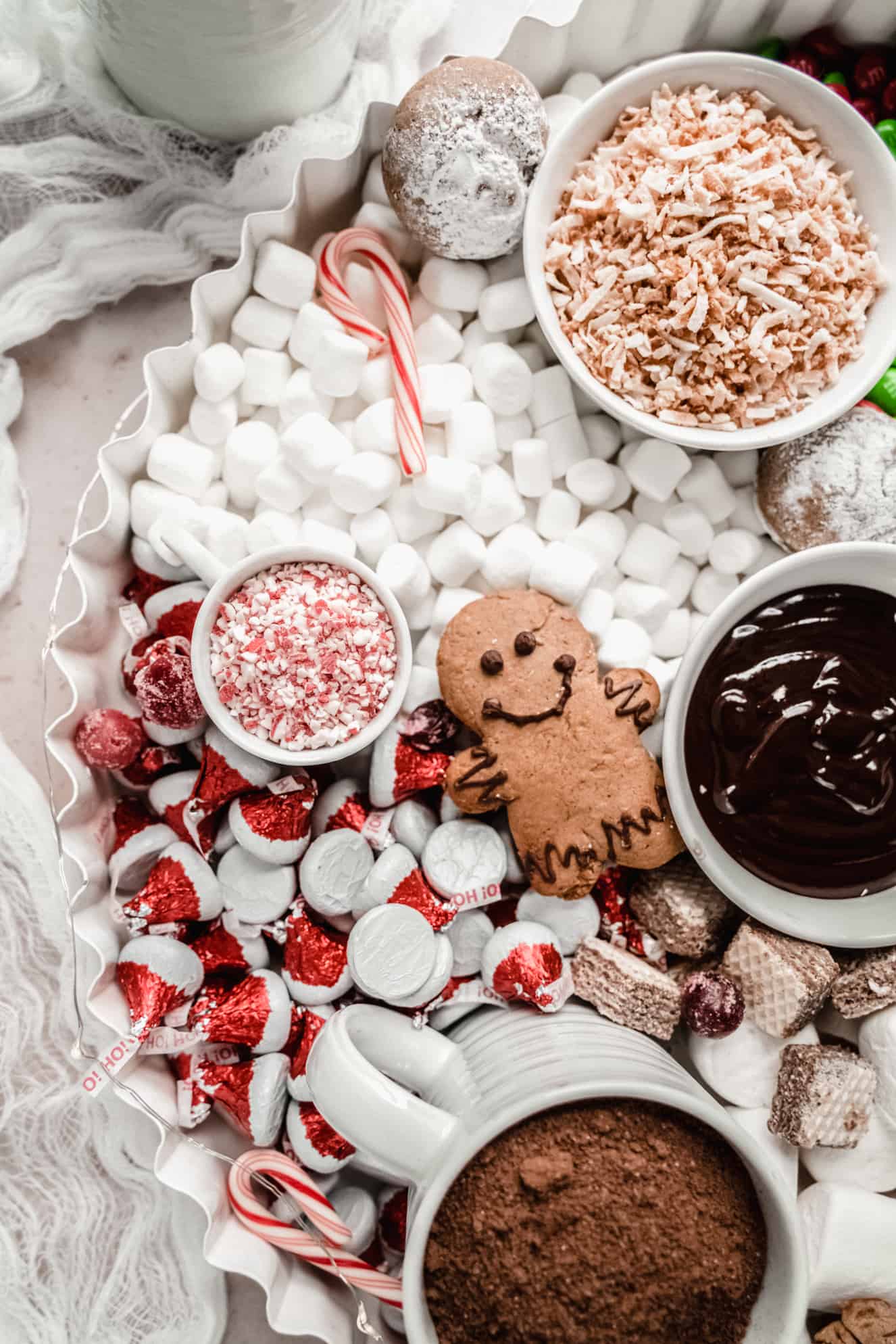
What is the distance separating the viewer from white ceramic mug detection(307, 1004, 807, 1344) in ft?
3.18

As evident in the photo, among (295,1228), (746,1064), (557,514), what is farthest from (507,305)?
(295,1228)

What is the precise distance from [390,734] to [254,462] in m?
0.39

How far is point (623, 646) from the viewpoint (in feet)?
4.31

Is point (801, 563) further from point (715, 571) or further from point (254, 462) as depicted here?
point (254, 462)

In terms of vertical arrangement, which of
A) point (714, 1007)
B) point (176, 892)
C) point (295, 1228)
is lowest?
point (295, 1228)

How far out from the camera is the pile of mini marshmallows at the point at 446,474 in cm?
129

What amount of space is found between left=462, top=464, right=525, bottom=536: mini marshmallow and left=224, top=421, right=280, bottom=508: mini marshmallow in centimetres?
27

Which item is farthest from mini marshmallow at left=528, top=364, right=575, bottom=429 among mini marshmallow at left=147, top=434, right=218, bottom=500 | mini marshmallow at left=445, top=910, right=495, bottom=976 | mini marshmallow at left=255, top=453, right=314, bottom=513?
mini marshmallow at left=445, top=910, right=495, bottom=976

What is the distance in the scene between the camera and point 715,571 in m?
1.38

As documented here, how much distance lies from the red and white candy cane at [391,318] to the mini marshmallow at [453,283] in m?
0.04

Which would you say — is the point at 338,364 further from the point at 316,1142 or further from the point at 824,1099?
the point at 824,1099

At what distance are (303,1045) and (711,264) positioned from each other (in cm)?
107

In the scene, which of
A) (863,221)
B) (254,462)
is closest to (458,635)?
(254,462)

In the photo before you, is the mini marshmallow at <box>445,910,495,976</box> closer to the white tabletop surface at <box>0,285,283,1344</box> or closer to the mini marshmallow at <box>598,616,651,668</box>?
the mini marshmallow at <box>598,616,651,668</box>
